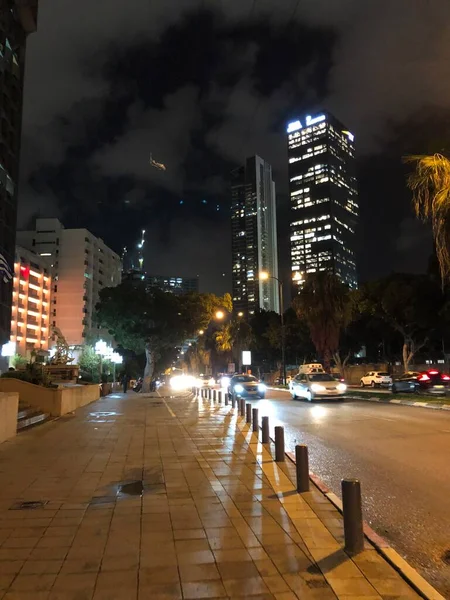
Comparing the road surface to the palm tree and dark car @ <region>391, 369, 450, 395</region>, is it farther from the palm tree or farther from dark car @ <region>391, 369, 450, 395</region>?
dark car @ <region>391, 369, 450, 395</region>

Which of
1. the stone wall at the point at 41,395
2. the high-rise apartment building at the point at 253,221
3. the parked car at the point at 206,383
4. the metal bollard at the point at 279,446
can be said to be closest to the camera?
the metal bollard at the point at 279,446

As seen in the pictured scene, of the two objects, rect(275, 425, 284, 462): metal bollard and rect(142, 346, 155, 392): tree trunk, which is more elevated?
rect(142, 346, 155, 392): tree trunk

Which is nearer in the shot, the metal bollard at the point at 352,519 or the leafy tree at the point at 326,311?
the metal bollard at the point at 352,519

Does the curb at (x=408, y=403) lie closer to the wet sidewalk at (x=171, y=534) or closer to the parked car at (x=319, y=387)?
the parked car at (x=319, y=387)

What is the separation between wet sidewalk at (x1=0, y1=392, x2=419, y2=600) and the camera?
162 inches

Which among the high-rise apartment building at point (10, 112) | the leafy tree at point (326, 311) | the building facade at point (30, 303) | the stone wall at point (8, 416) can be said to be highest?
the high-rise apartment building at point (10, 112)

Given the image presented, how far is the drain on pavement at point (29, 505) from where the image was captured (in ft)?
21.0

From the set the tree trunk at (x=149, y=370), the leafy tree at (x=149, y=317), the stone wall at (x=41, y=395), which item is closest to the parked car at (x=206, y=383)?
the tree trunk at (x=149, y=370)

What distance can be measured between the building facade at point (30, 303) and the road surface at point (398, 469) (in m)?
87.5

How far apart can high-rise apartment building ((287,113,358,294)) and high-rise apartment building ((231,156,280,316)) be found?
547cm

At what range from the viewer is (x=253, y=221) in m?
58.4

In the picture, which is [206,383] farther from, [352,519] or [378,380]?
[352,519]

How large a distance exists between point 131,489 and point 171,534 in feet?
7.20

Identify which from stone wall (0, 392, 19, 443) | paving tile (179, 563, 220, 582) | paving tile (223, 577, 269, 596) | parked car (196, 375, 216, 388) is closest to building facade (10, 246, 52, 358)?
parked car (196, 375, 216, 388)
